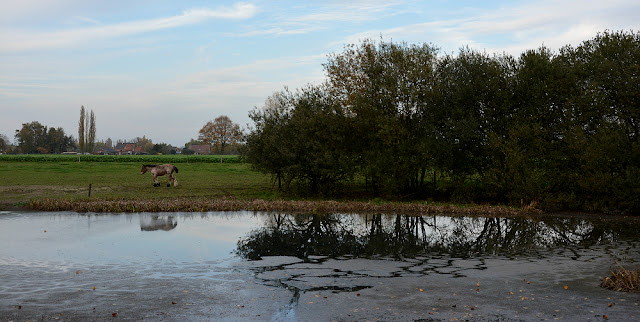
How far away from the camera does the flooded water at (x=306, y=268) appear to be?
9750 mm

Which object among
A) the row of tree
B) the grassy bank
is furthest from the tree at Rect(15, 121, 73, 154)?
the row of tree

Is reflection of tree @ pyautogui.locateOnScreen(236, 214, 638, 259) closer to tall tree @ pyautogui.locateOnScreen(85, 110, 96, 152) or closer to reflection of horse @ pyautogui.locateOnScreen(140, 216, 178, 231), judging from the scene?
reflection of horse @ pyautogui.locateOnScreen(140, 216, 178, 231)

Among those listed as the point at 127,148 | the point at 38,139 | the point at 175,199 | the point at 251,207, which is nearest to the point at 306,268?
the point at 251,207

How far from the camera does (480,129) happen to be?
3062 centimetres

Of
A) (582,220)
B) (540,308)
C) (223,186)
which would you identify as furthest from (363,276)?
(223,186)

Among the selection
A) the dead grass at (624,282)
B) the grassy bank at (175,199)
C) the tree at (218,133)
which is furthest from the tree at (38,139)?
the dead grass at (624,282)

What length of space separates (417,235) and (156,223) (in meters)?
10.6

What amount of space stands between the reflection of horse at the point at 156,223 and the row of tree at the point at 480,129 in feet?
33.9

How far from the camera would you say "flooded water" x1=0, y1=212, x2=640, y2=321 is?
384 inches

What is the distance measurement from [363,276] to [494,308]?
3.49m

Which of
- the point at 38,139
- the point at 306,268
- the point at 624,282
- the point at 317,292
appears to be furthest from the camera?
the point at 38,139

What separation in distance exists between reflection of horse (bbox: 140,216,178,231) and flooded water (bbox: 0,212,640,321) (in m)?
0.08

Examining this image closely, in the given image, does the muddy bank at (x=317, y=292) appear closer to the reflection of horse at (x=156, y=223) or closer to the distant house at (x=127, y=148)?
the reflection of horse at (x=156, y=223)

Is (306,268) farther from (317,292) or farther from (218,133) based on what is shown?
(218,133)
